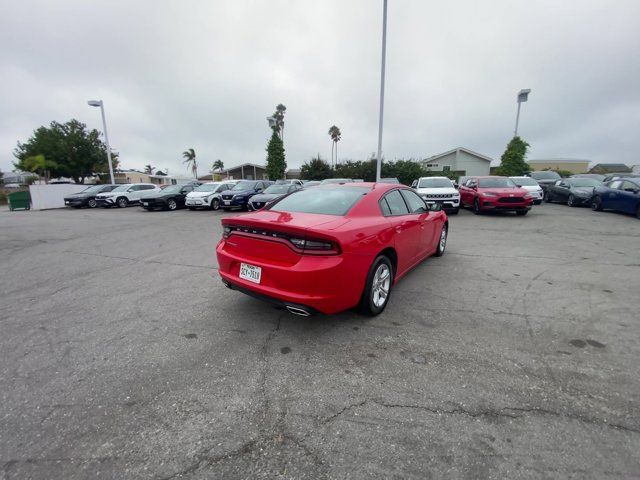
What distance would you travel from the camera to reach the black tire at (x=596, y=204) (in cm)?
1279

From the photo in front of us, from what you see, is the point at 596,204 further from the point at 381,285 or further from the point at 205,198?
the point at 205,198

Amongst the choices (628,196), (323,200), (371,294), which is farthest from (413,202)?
(628,196)

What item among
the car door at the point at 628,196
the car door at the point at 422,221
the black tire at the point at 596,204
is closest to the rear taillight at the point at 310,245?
the car door at the point at 422,221

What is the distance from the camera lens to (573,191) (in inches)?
584

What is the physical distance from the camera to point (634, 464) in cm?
175

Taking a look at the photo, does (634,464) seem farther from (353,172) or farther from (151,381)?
(353,172)

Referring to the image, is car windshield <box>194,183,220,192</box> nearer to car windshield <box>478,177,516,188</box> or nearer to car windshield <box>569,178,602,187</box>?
car windshield <box>478,177,516,188</box>

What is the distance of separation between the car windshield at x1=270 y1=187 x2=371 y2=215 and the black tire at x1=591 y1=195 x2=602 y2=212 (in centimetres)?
1400

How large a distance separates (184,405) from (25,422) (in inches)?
40.7

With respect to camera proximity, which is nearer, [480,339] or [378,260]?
[480,339]

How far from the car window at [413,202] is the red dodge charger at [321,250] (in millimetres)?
479

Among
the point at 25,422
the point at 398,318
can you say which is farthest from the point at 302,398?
the point at 25,422

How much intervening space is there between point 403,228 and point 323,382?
2302 millimetres

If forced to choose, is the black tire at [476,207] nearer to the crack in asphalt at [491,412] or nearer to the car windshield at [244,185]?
the car windshield at [244,185]
